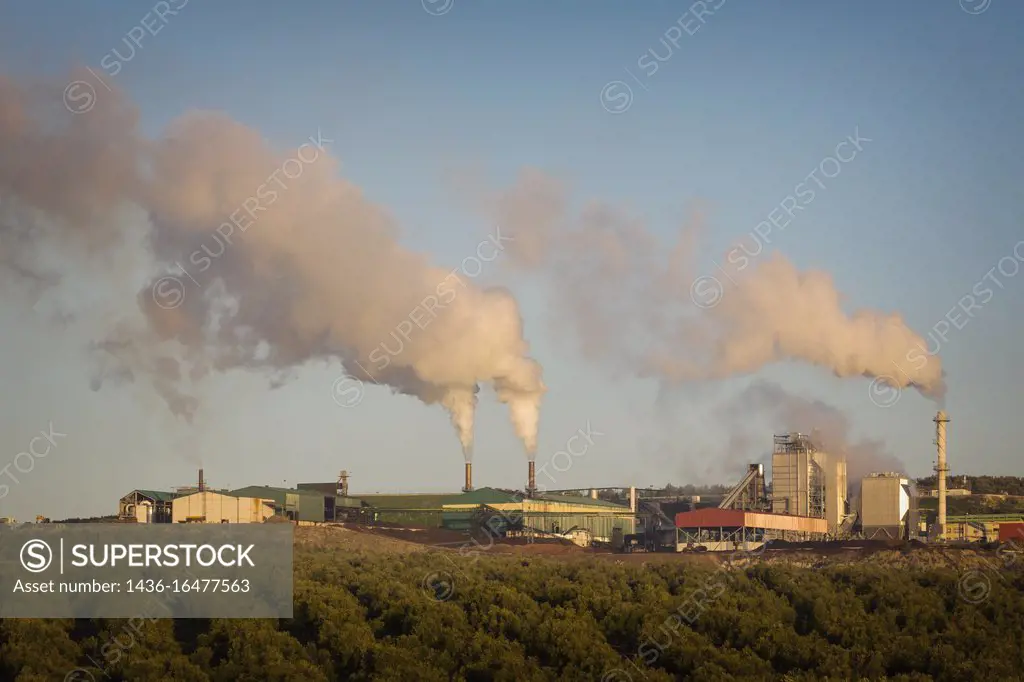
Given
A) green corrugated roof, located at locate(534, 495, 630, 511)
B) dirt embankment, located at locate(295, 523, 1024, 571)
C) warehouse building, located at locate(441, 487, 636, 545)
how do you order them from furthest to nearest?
green corrugated roof, located at locate(534, 495, 630, 511)
warehouse building, located at locate(441, 487, 636, 545)
dirt embankment, located at locate(295, 523, 1024, 571)

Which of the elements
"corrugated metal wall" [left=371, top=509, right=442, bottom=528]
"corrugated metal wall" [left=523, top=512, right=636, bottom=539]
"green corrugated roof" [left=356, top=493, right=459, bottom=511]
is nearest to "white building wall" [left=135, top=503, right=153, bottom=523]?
"corrugated metal wall" [left=371, top=509, right=442, bottom=528]

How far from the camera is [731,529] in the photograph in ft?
265

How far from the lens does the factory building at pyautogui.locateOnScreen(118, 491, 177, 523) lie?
78.6 m

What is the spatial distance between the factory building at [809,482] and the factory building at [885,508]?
2943 mm

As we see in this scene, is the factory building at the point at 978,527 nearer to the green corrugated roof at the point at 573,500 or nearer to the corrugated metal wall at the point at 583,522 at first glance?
the corrugated metal wall at the point at 583,522

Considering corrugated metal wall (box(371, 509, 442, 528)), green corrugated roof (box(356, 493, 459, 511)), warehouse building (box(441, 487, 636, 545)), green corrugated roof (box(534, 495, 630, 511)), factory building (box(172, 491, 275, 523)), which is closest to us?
factory building (box(172, 491, 275, 523))

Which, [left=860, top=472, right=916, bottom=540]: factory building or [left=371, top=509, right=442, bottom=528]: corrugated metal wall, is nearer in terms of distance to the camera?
[left=860, top=472, right=916, bottom=540]: factory building

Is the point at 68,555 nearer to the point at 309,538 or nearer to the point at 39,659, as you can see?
the point at 39,659

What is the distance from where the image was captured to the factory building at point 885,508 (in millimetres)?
82250

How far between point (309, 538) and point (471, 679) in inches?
1503

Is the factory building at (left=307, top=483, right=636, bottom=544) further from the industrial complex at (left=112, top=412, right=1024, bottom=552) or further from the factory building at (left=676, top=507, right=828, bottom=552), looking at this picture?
the factory building at (left=676, top=507, right=828, bottom=552)

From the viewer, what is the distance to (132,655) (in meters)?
35.7

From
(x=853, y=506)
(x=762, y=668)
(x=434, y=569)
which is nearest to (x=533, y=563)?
(x=434, y=569)

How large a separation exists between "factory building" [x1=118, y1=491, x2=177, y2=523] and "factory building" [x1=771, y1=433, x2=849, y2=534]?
43.0 meters
